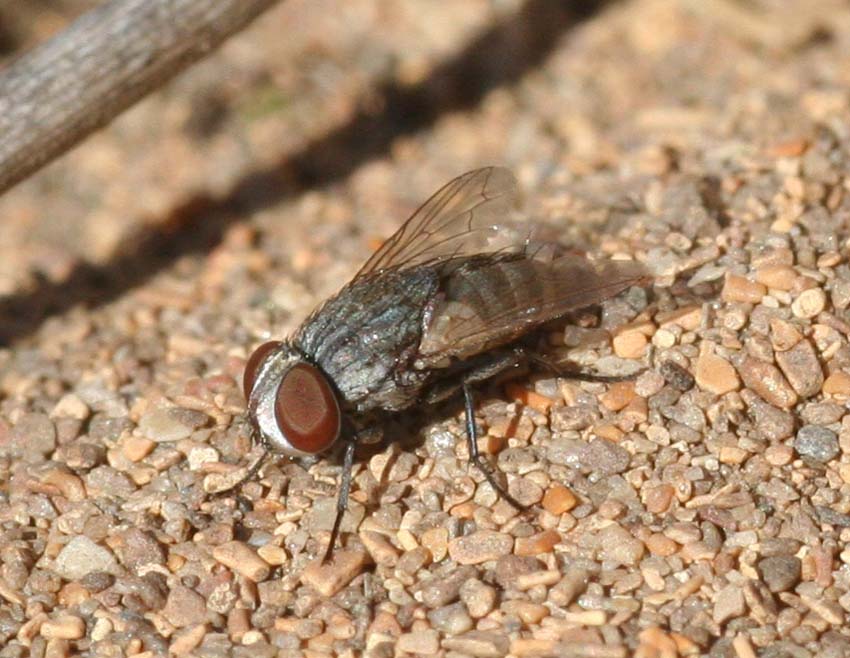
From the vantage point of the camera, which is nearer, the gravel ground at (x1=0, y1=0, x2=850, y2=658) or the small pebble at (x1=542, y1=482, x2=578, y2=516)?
the gravel ground at (x1=0, y1=0, x2=850, y2=658)

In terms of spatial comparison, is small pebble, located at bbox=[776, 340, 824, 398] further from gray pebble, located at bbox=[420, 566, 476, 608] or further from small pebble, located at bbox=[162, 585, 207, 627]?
small pebble, located at bbox=[162, 585, 207, 627]

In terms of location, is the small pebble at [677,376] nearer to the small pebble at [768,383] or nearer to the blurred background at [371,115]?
the small pebble at [768,383]

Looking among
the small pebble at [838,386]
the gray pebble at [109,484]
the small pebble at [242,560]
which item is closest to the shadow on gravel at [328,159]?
the gray pebble at [109,484]

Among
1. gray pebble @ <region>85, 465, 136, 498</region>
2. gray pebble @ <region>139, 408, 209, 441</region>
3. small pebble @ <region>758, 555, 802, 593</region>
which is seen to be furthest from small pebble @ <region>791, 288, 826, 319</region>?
gray pebble @ <region>85, 465, 136, 498</region>

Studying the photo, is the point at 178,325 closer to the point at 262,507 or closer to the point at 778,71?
the point at 262,507

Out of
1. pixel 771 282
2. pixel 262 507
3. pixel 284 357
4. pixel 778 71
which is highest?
pixel 284 357

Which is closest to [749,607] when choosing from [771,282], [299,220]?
[771,282]

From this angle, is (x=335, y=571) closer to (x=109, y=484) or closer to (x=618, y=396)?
(x=109, y=484)
